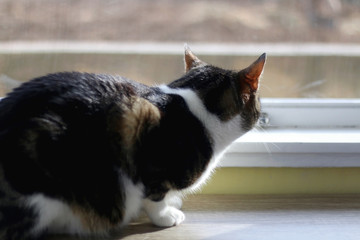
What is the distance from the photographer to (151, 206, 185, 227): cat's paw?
116cm

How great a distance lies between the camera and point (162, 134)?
3.45ft

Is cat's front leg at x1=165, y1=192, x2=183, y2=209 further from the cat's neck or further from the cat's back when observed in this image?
the cat's back

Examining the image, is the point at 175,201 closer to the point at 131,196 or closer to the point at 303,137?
the point at 131,196

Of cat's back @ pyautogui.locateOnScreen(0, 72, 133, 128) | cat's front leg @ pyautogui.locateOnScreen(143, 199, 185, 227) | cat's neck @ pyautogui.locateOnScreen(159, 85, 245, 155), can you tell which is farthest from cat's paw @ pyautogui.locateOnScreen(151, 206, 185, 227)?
cat's back @ pyautogui.locateOnScreen(0, 72, 133, 128)

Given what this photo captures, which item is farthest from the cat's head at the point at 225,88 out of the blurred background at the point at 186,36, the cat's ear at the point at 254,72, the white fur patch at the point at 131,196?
the blurred background at the point at 186,36

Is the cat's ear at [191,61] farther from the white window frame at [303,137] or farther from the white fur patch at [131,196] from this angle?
the white fur patch at [131,196]

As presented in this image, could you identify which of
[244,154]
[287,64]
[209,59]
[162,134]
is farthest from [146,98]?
[287,64]

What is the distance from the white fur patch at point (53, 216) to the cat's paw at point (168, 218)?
0.17m

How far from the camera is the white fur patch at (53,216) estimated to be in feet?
3.20

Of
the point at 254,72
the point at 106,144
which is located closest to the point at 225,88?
the point at 254,72

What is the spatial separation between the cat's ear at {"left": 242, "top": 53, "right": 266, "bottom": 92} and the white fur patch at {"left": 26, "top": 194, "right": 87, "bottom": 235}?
1.57 ft

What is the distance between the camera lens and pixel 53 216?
3.32 feet

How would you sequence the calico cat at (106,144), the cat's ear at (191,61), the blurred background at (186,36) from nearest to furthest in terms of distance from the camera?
the calico cat at (106,144)
the cat's ear at (191,61)
the blurred background at (186,36)

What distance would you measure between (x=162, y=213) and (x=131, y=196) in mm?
114
